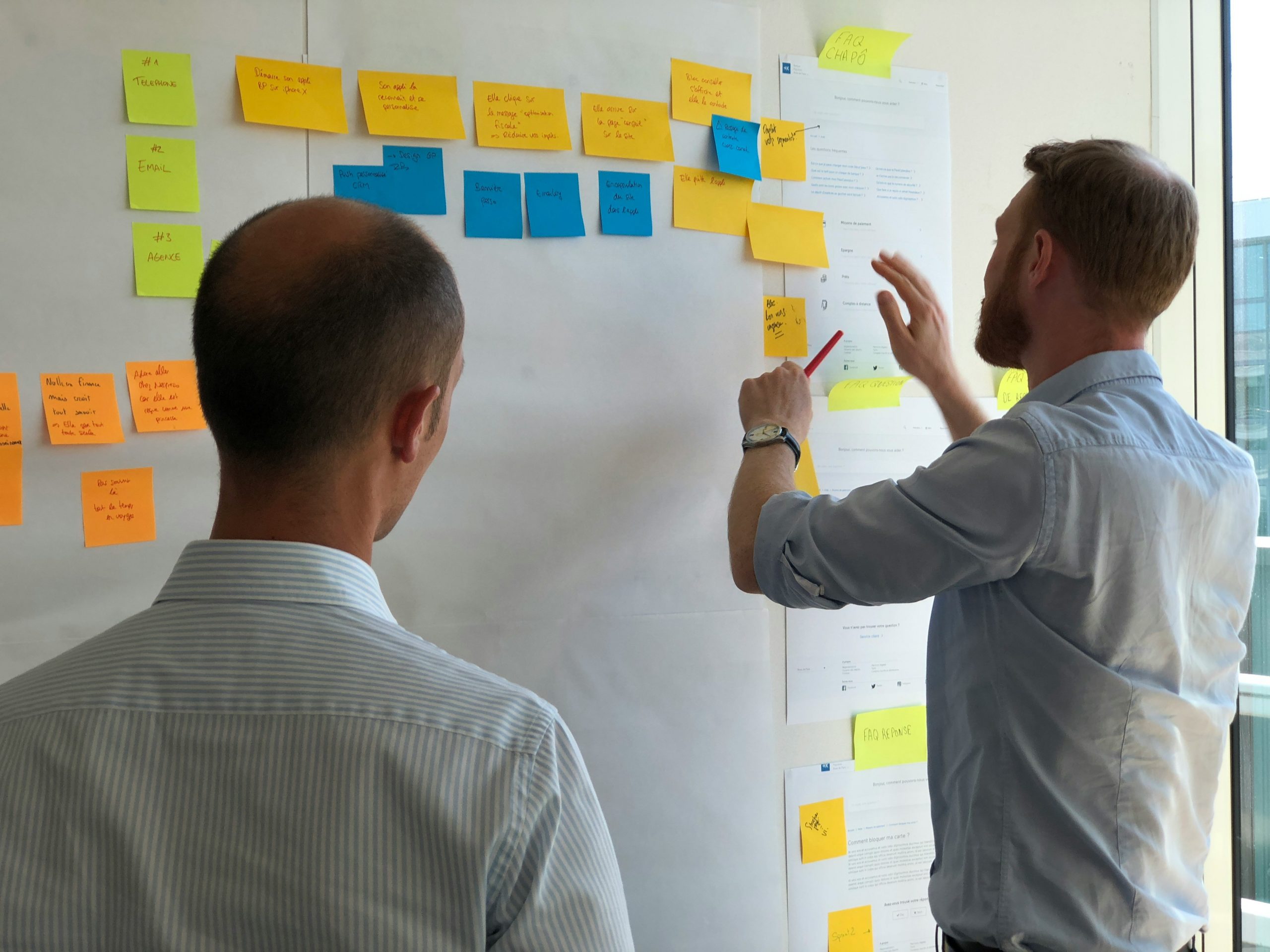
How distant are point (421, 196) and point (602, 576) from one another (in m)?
0.59

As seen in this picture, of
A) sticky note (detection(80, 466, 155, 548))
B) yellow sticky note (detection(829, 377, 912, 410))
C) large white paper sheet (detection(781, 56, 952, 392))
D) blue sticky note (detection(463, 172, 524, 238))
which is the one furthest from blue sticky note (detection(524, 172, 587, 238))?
sticky note (detection(80, 466, 155, 548))

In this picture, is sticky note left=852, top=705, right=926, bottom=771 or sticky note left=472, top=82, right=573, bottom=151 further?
sticky note left=852, top=705, right=926, bottom=771

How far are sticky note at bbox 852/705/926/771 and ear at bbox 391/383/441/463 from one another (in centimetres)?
105

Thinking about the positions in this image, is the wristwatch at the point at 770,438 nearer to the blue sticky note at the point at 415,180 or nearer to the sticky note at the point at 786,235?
the sticky note at the point at 786,235

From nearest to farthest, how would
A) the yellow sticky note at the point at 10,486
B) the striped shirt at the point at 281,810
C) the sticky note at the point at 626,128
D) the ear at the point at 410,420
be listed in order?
the striped shirt at the point at 281,810
the ear at the point at 410,420
the yellow sticky note at the point at 10,486
the sticky note at the point at 626,128

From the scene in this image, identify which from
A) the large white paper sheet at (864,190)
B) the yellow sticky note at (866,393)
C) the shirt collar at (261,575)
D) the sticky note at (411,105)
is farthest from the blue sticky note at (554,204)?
the shirt collar at (261,575)

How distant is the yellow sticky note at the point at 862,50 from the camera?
153 cm

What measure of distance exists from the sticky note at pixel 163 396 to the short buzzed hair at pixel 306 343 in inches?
19.9

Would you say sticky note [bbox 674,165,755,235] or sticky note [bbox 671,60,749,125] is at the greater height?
sticky note [bbox 671,60,749,125]

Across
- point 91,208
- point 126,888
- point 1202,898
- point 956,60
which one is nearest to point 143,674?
point 126,888

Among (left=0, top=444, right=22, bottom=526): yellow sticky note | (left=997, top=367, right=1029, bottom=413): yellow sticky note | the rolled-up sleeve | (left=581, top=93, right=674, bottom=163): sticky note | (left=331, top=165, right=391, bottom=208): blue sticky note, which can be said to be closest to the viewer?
the rolled-up sleeve

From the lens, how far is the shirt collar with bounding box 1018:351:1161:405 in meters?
1.13

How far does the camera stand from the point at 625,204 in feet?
4.58

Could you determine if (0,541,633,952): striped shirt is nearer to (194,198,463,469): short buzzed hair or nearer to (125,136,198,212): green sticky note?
(194,198,463,469): short buzzed hair
